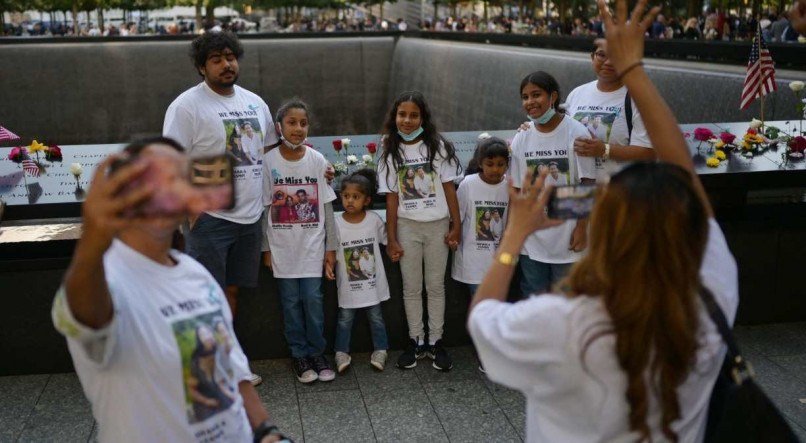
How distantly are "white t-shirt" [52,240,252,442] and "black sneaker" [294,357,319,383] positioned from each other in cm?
267

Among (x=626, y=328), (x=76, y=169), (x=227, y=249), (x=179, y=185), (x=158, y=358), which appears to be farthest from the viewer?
(x=76, y=169)

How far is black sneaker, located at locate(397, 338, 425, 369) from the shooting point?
4.99 meters

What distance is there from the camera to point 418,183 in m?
4.91

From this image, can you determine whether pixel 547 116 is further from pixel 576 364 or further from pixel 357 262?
pixel 576 364

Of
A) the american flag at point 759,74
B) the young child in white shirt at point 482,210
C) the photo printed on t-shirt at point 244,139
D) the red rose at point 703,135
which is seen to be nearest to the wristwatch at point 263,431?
the photo printed on t-shirt at point 244,139

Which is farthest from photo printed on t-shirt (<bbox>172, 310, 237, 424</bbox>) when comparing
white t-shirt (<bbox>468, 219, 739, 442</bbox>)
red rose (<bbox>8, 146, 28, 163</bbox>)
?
red rose (<bbox>8, 146, 28, 163</bbox>)

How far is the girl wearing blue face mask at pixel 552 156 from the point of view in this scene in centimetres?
468

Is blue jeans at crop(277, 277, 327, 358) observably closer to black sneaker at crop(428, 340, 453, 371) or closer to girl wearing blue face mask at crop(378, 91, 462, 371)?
girl wearing blue face mask at crop(378, 91, 462, 371)

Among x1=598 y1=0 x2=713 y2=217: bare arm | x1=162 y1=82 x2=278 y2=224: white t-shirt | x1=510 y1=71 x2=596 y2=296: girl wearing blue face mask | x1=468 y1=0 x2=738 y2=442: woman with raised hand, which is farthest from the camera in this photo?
x1=510 y1=71 x2=596 y2=296: girl wearing blue face mask

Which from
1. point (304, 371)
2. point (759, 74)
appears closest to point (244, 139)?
point (304, 371)

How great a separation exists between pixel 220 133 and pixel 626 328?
314cm

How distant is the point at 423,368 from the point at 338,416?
0.76 metres

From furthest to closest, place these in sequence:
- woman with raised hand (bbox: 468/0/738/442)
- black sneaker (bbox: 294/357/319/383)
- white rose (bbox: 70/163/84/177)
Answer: white rose (bbox: 70/163/84/177), black sneaker (bbox: 294/357/319/383), woman with raised hand (bbox: 468/0/738/442)

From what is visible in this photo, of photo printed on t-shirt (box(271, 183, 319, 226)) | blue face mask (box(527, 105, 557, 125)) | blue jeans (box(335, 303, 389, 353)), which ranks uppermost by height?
blue face mask (box(527, 105, 557, 125))
